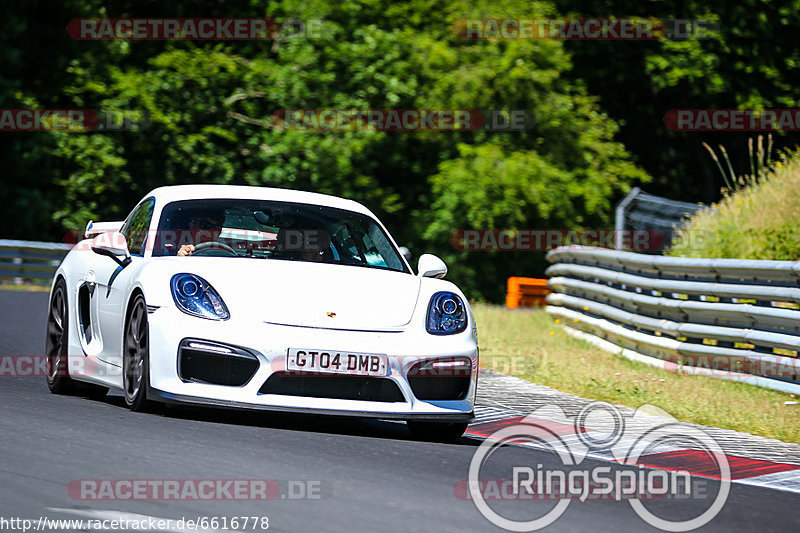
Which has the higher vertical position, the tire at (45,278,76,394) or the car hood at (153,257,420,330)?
the car hood at (153,257,420,330)

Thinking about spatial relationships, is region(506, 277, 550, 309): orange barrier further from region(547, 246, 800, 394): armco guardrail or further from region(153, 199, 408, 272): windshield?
region(153, 199, 408, 272): windshield

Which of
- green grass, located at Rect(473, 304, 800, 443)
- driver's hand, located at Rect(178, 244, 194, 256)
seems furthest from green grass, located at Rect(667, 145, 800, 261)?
driver's hand, located at Rect(178, 244, 194, 256)

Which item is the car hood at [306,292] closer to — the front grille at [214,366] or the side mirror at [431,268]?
the front grille at [214,366]

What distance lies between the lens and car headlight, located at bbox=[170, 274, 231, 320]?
7.12 meters

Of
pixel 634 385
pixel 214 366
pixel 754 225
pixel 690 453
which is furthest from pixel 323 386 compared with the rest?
pixel 754 225

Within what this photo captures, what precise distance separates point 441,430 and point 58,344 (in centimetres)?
291

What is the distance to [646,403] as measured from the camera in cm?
985

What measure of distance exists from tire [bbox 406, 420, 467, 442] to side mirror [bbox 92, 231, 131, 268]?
2023 millimetres

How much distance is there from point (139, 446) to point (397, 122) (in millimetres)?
26727

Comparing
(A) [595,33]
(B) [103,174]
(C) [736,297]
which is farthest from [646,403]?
(A) [595,33]

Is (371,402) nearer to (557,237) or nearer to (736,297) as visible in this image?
(736,297)

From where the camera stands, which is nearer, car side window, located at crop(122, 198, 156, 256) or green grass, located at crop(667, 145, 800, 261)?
car side window, located at crop(122, 198, 156, 256)

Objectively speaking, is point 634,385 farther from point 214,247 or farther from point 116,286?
point 116,286

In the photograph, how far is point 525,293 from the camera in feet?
83.4
